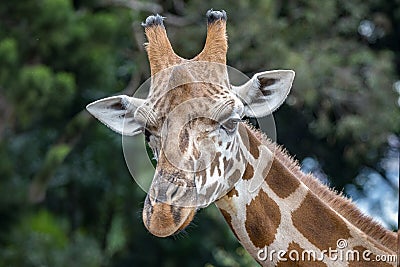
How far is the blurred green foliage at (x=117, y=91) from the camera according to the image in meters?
9.73

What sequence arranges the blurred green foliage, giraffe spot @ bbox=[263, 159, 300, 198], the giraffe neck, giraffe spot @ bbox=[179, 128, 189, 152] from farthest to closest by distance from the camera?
the blurred green foliage < giraffe spot @ bbox=[263, 159, 300, 198] < the giraffe neck < giraffe spot @ bbox=[179, 128, 189, 152]

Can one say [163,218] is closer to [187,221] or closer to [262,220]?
[187,221]

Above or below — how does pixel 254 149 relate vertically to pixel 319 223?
above

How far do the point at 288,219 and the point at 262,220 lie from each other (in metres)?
0.10

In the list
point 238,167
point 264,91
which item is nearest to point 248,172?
point 238,167

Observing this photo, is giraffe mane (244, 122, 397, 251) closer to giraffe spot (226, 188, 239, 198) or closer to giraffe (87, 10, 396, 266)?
giraffe (87, 10, 396, 266)

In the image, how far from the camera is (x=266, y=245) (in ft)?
11.2

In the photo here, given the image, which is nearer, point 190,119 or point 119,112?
point 190,119

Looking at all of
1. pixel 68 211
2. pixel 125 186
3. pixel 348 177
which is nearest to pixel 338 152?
pixel 348 177

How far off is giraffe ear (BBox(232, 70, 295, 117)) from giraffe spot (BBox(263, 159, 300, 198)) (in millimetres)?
205

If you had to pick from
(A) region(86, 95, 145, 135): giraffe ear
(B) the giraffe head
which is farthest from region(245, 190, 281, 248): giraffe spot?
(A) region(86, 95, 145, 135): giraffe ear

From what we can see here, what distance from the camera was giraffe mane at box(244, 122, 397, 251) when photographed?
3416 mm

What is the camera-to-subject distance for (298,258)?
3361 mm

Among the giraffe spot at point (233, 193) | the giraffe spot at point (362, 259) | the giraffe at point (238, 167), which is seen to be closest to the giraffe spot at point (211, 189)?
the giraffe at point (238, 167)
